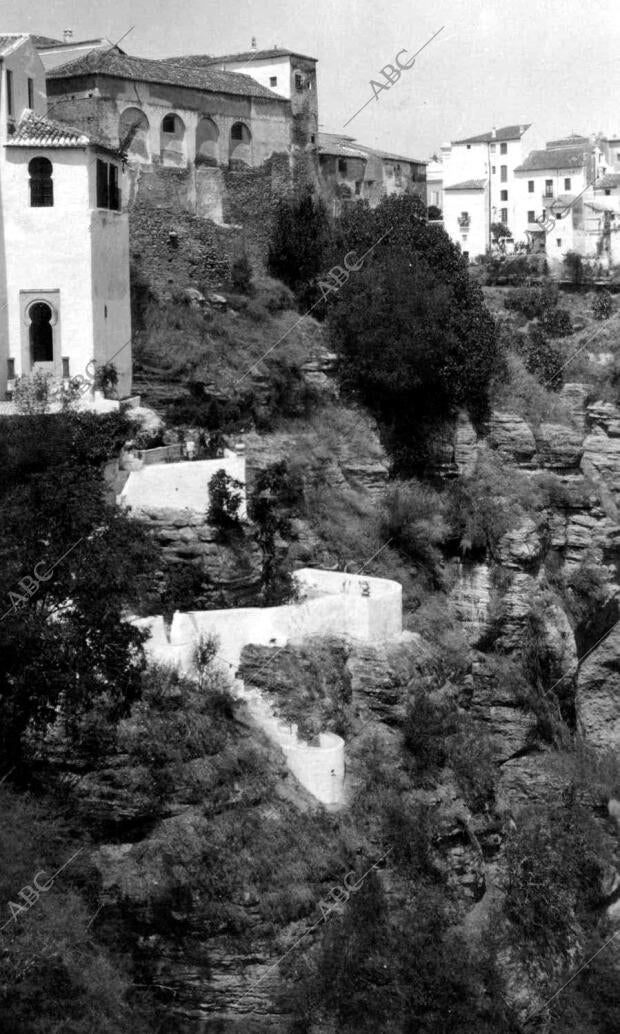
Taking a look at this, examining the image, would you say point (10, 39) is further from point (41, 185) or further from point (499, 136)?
point (499, 136)

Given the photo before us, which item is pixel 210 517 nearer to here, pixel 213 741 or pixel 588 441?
pixel 213 741

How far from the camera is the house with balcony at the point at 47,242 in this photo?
3419 cm

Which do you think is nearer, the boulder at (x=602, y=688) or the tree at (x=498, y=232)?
the boulder at (x=602, y=688)

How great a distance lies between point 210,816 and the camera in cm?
2647

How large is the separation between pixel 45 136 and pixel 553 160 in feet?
105

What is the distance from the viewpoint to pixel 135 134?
4147cm

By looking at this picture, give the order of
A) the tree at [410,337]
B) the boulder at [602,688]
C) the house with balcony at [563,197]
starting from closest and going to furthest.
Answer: the tree at [410,337] → the boulder at [602,688] → the house with balcony at [563,197]

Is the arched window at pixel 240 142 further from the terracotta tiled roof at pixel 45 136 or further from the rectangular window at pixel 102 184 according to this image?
the terracotta tiled roof at pixel 45 136

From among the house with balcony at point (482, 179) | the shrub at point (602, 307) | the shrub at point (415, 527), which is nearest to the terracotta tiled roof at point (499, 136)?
the house with balcony at point (482, 179)

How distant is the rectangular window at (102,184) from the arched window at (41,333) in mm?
2596

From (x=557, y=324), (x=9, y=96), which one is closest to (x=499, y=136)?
(x=557, y=324)

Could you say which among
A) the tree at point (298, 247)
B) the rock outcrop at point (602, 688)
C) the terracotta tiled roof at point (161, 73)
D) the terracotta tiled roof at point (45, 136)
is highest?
the terracotta tiled roof at point (161, 73)

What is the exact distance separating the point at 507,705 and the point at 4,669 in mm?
13895

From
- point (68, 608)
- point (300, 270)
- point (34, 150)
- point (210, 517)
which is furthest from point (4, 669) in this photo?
point (300, 270)
